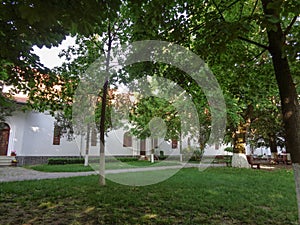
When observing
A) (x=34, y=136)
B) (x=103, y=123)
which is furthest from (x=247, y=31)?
(x=34, y=136)

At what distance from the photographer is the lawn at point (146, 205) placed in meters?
4.18

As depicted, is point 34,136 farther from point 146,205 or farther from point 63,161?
point 146,205

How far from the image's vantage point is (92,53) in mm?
8062

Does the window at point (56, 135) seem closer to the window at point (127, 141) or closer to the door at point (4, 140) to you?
the door at point (4, 140)

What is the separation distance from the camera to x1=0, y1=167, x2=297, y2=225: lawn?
4.18 meters

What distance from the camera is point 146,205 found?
5.13 metres

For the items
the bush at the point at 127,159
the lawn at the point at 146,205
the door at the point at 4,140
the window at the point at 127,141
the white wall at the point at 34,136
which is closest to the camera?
the lawn at the point at 146,205

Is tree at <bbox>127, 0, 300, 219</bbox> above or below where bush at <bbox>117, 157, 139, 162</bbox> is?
above

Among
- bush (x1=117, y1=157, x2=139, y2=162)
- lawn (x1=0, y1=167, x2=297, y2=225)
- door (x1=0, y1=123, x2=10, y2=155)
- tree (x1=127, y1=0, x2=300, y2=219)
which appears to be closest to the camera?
tree (x1=127, y1=0, x2=300, y2=219)

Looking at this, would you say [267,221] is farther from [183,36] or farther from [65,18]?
[65,18]

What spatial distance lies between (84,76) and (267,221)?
682 centimetres

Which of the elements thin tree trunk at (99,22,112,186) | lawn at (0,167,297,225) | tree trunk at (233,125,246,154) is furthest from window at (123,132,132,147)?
lawn at (0,167,297,225)

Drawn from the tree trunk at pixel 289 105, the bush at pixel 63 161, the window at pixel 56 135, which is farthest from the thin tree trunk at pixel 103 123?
the bush at pixel 63 161

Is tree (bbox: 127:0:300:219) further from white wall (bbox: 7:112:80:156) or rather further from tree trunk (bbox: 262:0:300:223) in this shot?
white wall (bbox: 7:112:80:156)
